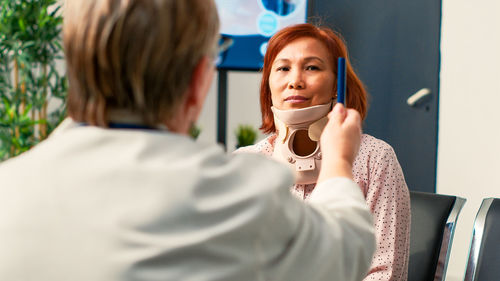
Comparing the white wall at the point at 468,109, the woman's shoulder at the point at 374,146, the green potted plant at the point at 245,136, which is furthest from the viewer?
the green potted plant at the point at 245,136

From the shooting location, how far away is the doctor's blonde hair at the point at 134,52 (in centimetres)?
63

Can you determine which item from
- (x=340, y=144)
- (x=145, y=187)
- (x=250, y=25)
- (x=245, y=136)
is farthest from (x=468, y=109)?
(x=145, y=187)

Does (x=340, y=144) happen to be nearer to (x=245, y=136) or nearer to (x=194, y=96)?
(x=194, y=96)

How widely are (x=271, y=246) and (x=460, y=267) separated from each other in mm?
3396

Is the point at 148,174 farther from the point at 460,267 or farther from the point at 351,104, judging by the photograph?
the point at 460,267

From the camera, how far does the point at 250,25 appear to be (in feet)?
11.0

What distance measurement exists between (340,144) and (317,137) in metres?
0.78

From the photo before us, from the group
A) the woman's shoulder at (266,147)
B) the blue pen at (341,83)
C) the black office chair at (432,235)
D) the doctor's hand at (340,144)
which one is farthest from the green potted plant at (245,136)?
the doctor's hand at (340,144)

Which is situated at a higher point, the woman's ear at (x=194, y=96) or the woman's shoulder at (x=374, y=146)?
the woman's ear at (x=194, y=96)

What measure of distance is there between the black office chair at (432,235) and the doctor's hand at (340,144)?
944mm

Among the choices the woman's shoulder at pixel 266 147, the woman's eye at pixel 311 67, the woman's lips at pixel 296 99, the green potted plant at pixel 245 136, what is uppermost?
the woman's eye at pixel 311 67

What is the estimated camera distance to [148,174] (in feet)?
1.99

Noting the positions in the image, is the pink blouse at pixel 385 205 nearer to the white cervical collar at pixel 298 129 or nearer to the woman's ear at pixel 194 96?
the white cervical collar at pixel 298 129

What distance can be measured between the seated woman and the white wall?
2026 millimetres
